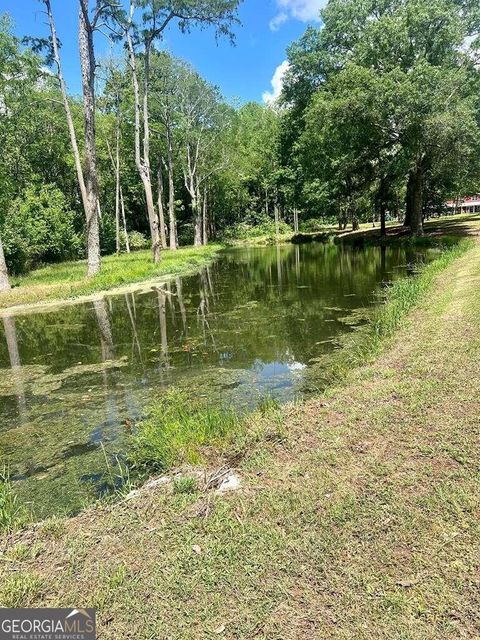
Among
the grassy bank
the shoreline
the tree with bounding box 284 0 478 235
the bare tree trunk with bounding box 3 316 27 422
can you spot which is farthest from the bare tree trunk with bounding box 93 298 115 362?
the tree with bounding box 284 0 478 235

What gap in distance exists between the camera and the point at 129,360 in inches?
335

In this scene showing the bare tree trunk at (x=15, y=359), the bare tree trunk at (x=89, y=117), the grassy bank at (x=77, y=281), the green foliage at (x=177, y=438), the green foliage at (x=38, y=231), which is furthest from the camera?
the green foliage at (x=38, y=231)

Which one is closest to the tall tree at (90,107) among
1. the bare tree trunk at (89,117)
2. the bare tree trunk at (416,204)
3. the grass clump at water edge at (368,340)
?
the bare tree trunk at (89,117)

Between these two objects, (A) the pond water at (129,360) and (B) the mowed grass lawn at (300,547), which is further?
(A) the pond water at (129,360)

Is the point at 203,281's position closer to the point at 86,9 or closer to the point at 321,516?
the point at 86,9

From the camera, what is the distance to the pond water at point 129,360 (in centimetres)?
497

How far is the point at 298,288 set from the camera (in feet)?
52.1

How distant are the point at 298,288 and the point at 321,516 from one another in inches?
512

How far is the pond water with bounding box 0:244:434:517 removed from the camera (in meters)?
4.97

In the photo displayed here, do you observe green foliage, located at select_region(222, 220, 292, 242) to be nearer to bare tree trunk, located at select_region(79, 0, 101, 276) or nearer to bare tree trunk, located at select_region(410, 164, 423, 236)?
bare tree trunk, located at select_region(410, 164, 423, 236)

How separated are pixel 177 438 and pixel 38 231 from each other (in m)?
26.6

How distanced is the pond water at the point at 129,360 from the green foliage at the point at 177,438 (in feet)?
1.24

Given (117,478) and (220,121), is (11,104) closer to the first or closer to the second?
(220,121)

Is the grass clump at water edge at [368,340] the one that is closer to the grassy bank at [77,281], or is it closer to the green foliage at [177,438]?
the green foliage at [177,438]
